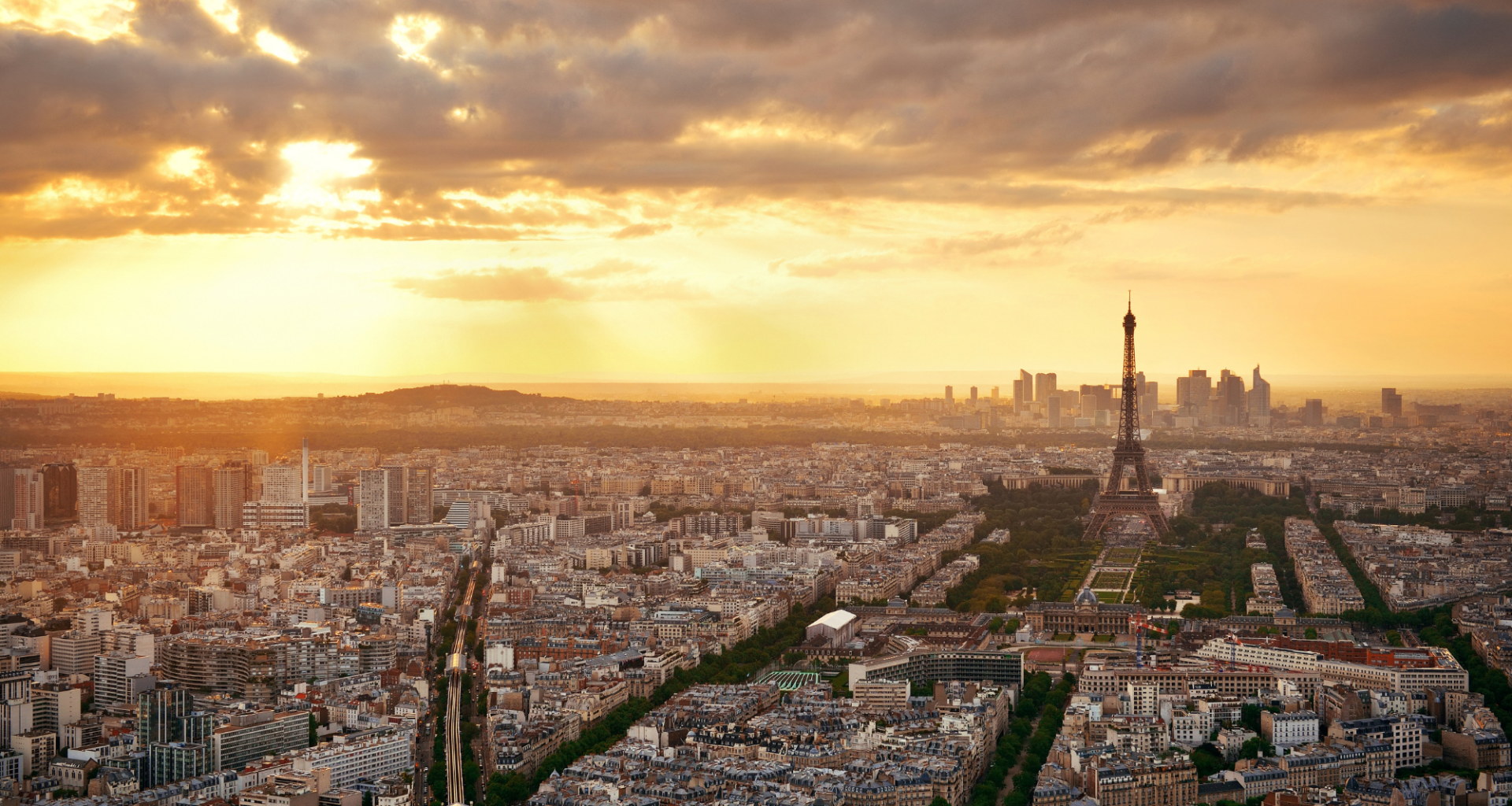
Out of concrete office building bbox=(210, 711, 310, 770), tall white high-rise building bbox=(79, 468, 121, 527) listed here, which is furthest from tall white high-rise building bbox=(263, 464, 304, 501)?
concrete office building bbox=(210, 711, 310, 770)

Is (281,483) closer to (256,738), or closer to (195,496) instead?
(195,496)

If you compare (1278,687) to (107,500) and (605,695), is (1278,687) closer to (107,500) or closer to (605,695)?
(605,695)

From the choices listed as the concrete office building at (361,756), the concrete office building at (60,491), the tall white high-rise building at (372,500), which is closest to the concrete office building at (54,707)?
the concrete office building at (361,756)

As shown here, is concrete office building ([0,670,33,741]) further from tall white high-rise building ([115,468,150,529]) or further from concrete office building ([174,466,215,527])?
concrete office building ([174,466,215,527])

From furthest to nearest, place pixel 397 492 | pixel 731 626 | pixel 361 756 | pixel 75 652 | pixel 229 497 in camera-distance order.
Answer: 1. pixel 397 492
2. pixel 229 497
3. pixel 731 626
4. pixel 75 652
5. pixel 361 756

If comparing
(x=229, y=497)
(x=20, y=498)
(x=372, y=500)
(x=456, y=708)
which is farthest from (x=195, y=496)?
(x=456, y=708)
